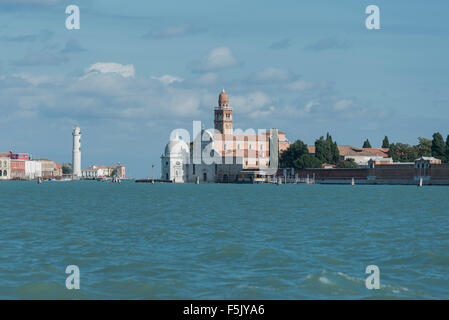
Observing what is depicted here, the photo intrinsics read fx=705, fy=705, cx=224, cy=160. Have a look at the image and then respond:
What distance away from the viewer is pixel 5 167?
14000 centimetres

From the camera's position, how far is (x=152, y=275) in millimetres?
12188

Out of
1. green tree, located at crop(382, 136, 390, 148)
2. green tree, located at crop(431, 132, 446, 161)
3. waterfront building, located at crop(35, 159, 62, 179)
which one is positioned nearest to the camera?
green tree, located at crop(431, 132, 446, 161)

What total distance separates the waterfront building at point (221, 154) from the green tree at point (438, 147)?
2245 centimetres

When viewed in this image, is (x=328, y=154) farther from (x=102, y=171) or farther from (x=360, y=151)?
(x=102, y=171)

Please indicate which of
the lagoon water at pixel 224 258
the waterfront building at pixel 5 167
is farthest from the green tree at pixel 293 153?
the waterfront building at pixel 5 167

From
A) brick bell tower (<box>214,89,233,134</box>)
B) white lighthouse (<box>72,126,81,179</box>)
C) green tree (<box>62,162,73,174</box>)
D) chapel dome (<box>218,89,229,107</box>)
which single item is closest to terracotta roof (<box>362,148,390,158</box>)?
brick bell tower (<box>214,89,233,134</box>)

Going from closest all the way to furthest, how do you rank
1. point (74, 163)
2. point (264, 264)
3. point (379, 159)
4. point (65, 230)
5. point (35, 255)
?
point (264, 264)
point (35, 255)
point (65, 230)
point (379, 159)
point (74, 163)

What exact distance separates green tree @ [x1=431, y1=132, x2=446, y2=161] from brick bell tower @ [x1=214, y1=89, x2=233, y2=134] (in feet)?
101

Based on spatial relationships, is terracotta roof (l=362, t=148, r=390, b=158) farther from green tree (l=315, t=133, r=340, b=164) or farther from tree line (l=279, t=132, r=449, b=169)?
green tree (l=315, t=133, r=340, b=164)

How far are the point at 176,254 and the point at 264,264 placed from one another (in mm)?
2243

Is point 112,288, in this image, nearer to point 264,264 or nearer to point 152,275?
point 152,275

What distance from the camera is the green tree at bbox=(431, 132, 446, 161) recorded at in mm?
80250
